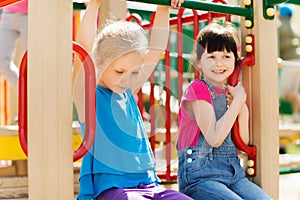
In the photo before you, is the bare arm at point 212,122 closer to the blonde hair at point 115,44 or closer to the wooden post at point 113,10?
the blonde hair at point 115,44

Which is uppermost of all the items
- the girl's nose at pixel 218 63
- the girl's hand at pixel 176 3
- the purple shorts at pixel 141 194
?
the girl's hand at pixel 176 3

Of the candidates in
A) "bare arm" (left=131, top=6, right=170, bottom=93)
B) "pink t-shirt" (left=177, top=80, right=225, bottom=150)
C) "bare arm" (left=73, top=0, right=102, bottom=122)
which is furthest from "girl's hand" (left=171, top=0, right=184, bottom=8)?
"pink t-shirt" (left=177, top=80, right=225, bottom=150)

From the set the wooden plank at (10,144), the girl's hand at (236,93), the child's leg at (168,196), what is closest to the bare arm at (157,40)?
the girl's hand at (236,93)

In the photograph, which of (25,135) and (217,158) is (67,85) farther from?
(217,158)

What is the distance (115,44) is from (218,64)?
1.81 ft

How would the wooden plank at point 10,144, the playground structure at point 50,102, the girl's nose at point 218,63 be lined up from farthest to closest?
1. the wooden plank at point 10,144
2. the girl's nose at point 218,63
3. the playground structure at point 50,102

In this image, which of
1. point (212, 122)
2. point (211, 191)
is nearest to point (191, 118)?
point (212, 122)

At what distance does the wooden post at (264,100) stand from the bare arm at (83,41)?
0.85 m

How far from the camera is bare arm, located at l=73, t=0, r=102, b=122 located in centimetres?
220

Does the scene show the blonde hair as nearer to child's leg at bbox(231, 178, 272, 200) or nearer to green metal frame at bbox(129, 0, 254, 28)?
green metal frame at bbox(129, 0, 254, 28)

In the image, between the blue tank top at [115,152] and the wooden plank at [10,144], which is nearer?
Answer: the blue tank top at [115,152]

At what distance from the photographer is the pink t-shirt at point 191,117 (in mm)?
2598

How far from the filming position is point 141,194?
2.31 m

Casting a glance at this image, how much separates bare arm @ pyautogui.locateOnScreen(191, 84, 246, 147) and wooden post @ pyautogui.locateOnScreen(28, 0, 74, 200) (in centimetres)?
72
